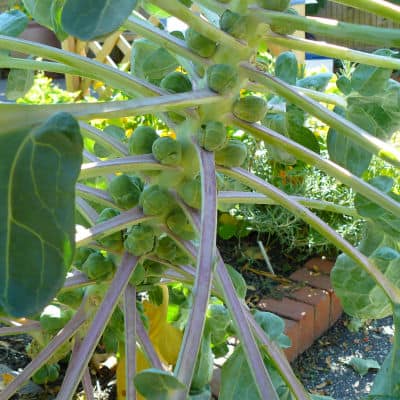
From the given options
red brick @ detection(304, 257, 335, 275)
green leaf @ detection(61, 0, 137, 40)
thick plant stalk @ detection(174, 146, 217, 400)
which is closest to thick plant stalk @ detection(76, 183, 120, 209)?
thick plant stalk @ detection(174, 146, 217, 400)

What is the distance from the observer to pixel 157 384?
0.58 metres

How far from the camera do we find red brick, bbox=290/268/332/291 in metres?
2.16

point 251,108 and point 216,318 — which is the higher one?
point 251,108

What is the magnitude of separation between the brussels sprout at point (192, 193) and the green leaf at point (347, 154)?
0.75 ft

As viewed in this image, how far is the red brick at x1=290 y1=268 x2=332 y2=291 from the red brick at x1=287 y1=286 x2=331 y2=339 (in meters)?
0.04

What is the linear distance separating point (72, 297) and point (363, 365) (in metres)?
1.04

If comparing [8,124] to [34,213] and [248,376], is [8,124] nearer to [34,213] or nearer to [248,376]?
[34,213]

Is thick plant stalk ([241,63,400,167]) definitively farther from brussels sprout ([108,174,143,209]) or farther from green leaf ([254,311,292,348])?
green leaf ([254,311,292,348])

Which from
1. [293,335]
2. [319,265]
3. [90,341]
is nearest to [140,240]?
[90,341]

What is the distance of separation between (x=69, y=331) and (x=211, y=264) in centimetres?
38

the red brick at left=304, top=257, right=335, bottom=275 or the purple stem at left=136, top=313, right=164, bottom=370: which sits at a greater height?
the purple stem at left=136, top=313, right=164, bottom=370

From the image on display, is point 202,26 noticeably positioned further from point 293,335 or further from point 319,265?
point 319,265

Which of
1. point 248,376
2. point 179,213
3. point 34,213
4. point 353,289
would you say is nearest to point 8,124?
point 34,213

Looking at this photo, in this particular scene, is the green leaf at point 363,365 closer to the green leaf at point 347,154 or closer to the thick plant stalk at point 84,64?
the green leaf at point 347,154
